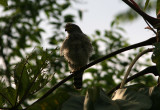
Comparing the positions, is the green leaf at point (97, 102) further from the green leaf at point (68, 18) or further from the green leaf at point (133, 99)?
the green leaf at point (68, 18)

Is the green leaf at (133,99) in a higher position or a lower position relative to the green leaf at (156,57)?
lower

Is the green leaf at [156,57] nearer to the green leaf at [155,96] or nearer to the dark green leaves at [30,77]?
the green leaf at [155,96]

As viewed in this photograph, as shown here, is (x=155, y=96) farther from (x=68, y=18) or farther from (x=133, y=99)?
(x=68, y=18)

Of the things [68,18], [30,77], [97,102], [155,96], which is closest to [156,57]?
[155,96]

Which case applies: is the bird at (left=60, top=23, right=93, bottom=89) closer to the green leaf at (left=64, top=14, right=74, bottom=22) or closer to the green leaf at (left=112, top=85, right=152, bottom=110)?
the green leaf at (left=64, top=14, right=74, bottom=22)

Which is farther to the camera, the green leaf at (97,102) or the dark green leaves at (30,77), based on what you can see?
the dark green leaves at (30,77)

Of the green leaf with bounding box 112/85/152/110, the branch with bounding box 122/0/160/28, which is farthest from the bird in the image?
the green leaf with bounding box 112/85/152/110

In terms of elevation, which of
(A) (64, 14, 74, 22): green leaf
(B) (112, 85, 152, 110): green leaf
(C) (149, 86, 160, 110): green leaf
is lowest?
(A) (64, 14, 74, 22): green leaf

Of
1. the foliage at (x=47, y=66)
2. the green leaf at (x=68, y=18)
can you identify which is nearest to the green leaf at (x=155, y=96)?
the foliage at (x=47, y=66)

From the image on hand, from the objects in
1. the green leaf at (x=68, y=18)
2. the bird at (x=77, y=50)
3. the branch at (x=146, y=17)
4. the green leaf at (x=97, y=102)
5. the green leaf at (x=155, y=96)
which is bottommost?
the bird at (x=77, y=50)

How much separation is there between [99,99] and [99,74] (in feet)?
11.8

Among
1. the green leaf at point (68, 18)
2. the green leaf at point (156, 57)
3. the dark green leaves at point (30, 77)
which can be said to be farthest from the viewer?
the green leaf at point (68, 18)

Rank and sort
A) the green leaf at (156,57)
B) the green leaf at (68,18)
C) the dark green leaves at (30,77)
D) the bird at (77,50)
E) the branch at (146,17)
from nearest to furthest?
the green leaf at (156,57)
the dark green leaves at (30,77)
the branch at (146,17)
the bird at (77,50)
the green leaf at (68,18)

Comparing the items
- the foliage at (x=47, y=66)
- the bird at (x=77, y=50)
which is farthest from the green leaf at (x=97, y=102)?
the bird at (x=77, y=50)
